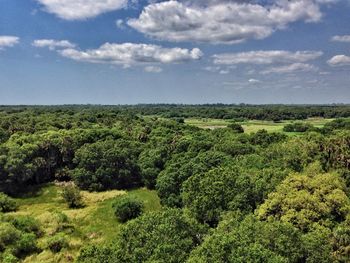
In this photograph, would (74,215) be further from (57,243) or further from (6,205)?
(57,243)

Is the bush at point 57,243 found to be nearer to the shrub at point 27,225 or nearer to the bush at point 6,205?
the shrub at point 27,225

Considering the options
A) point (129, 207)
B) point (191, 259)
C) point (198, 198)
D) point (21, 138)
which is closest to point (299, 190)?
point (198, 198)

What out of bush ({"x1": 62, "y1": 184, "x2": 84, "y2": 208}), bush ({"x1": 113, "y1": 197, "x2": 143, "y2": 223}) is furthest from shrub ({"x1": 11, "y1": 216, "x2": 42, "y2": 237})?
bush ({"x1": 62, "y1": 184, "x2": 84, "y2": 208})

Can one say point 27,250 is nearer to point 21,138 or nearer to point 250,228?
point 250,228

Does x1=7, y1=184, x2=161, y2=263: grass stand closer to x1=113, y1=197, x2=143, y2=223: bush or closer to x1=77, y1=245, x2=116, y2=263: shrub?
x1=113, y1=197, x2=143, y2=223: bush

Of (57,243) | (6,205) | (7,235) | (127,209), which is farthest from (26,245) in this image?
(6,205)

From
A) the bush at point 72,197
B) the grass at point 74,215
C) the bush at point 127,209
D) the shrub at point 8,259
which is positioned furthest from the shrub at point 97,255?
the bush at point 72,197

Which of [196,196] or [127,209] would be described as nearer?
[196,196]
